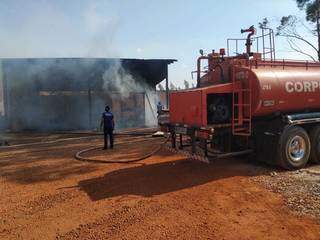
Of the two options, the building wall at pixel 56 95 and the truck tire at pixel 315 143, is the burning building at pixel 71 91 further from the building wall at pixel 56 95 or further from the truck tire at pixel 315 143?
the truck tire at pixel 315 143

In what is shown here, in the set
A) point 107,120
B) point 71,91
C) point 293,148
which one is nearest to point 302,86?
point 293,148

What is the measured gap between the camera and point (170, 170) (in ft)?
32.0

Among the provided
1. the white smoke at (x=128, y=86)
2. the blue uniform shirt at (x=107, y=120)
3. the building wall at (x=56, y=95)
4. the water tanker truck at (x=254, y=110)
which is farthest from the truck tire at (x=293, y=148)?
the white smoke at (x=128, y=86)

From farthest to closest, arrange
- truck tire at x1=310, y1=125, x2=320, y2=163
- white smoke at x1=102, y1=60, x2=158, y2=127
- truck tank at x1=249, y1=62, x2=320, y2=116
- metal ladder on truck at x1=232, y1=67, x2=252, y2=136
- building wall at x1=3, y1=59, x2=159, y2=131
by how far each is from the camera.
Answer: white smoke at x1=102, y1=60, x2=158, y2=127 → building wall at x1=3, y1=59, x2=159, y2=131 → truck tire at x1=310, y1=125, x2=320, y2=163 → metal ladder on truck at x1=232, y1=67, x2=252, y2=136 → truck tank at x1=249, y1=62, x2=320, y2=116

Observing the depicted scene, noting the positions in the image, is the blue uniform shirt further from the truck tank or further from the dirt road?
the truck tank

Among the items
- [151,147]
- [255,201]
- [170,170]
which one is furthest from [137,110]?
[255,201]

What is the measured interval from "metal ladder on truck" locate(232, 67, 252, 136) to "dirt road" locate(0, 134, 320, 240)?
41.2 inches

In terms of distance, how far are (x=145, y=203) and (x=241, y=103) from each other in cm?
369

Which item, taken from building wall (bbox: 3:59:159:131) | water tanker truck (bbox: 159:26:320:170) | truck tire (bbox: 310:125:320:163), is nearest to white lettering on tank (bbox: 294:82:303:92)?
water tanker truck (bbox: 159:26:320:170)

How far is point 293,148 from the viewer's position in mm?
9828

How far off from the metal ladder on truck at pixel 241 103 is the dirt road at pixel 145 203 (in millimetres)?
1048

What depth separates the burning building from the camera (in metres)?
22.4

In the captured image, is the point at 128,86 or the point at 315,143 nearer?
the point at 315,143

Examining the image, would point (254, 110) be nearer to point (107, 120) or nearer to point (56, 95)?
point (107, 120)
